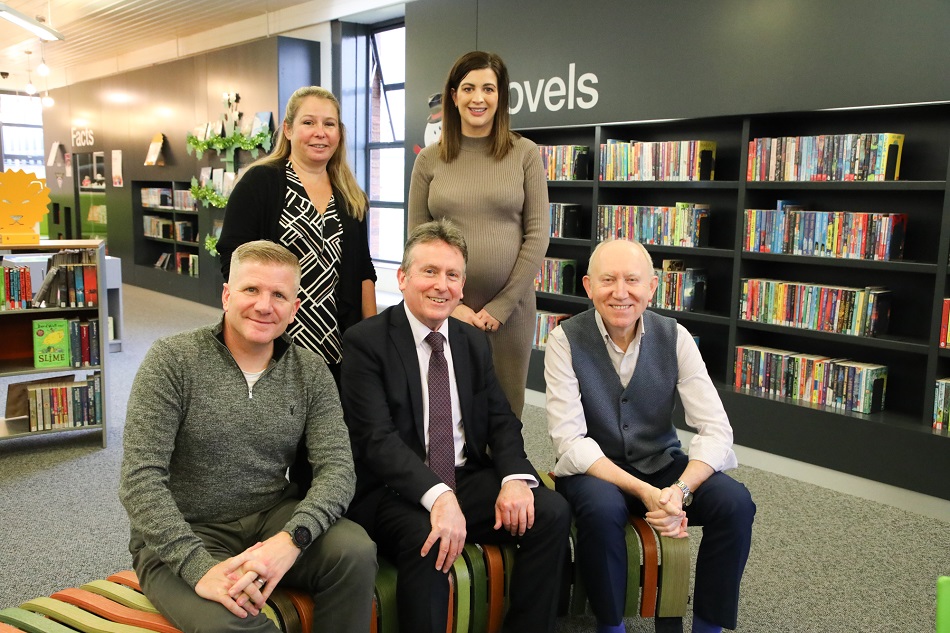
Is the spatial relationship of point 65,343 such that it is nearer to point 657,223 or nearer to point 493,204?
point 493,204

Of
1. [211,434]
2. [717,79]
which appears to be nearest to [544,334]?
[717,79]

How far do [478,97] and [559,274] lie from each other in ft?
9.06

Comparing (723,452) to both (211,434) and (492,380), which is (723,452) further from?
(211,434)

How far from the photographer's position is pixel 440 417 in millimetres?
A: 2283

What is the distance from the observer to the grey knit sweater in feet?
5.93

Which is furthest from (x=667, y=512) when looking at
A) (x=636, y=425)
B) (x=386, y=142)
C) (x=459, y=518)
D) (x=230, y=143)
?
(x=230, y=143)

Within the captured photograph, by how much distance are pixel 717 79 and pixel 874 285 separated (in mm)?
1340

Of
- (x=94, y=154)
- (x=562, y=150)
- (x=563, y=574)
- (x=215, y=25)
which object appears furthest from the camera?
(x=94, y=154)

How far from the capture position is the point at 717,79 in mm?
4309

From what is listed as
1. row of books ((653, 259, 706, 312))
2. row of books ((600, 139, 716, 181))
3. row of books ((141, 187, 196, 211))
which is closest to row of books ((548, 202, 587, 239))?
row of books ((600, 139, 716, 181))

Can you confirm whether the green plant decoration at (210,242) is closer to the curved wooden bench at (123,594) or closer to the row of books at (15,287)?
the row of books at (15,287)

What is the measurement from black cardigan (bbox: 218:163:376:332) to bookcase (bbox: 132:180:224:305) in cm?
672

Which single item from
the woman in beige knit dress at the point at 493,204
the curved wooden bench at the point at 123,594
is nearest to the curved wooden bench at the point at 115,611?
the curved wooden bench at the point at 123,594

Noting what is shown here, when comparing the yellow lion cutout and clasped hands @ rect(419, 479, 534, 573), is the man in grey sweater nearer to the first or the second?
clasped hands @ rect(419, 479, 534, 573)
